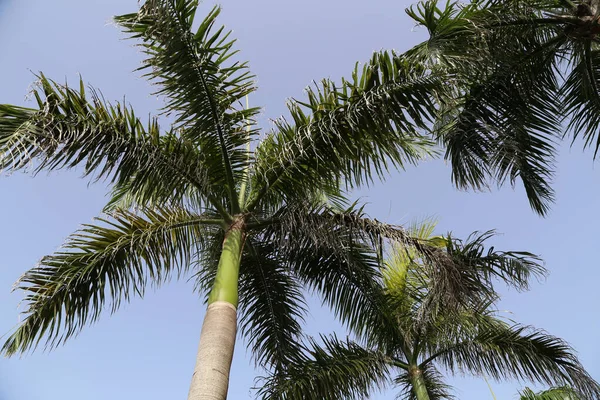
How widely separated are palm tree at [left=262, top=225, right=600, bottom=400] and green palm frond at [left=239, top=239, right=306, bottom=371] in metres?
0.42

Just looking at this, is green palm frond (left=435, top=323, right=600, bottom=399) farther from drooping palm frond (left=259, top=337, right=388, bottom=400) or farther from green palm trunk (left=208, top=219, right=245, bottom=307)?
green palm trunk (left=208, top=219, right=245, bottom=307)

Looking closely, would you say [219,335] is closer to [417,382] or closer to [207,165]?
[207,165]

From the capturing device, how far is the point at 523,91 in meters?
8.34

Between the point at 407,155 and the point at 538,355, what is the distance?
149 inches

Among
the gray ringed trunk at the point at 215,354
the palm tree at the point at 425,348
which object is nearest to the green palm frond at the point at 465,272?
the palm tree at the point at 425,348

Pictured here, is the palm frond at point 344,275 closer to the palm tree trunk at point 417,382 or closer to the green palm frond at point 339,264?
the green palm frond at point 339,264

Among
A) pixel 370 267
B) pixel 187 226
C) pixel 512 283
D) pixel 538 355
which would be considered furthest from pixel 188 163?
pixel 538 355

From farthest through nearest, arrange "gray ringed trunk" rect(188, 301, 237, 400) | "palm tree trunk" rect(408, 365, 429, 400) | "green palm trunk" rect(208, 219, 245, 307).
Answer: "palm tree trunk" rect(408, 365, 429, 400), "green palm trunk" rect(208, 219, 245, 307), "gray ringed trunk" rect(188, 301, 237, 400)

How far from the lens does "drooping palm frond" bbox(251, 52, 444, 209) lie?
19.5 feet

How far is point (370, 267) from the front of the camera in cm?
804

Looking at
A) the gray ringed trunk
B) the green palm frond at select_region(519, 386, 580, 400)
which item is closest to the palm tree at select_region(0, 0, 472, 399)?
the gray ringed trunk

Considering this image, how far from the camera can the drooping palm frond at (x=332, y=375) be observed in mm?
7027

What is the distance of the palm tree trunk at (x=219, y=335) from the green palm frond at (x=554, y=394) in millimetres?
5078

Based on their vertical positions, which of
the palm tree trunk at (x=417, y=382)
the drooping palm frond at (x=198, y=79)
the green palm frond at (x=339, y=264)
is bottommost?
the palm tree trunk at (x=417, y=382)
